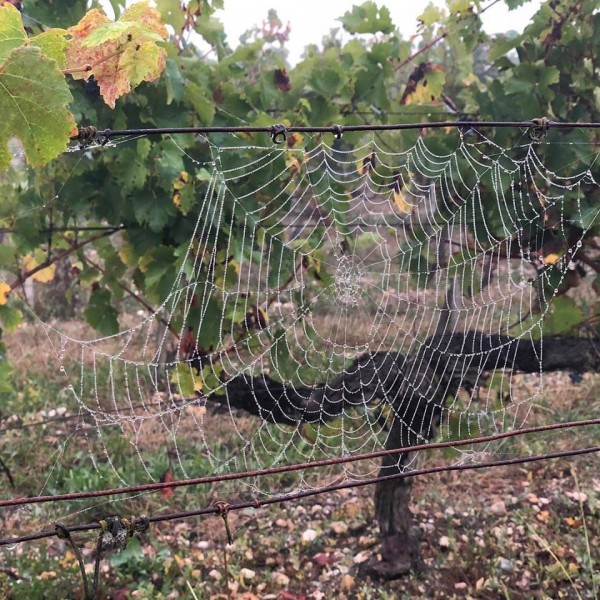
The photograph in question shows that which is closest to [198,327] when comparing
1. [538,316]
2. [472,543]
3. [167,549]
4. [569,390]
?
[167,549]

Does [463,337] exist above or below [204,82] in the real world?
below

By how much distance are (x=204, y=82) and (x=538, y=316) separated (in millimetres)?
2054

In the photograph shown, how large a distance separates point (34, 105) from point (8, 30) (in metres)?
0.13

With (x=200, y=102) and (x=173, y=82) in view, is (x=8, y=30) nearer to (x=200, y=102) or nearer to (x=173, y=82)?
(x=173, y=82)

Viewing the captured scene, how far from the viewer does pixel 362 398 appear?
3162mm

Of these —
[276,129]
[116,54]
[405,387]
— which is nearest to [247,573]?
[405,387]

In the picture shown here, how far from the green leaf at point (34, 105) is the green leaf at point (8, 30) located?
2 centimetres


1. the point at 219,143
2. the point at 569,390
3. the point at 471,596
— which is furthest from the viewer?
the point at 569,390

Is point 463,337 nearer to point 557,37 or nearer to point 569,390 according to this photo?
point 557,37

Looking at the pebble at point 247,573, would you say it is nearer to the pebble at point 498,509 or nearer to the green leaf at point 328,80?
the pebble at point 498,509

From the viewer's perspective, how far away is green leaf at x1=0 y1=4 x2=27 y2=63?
1197 millimetres

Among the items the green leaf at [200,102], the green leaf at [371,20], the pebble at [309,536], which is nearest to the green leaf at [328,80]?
the green leaf at [371,20]

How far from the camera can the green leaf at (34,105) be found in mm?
1210

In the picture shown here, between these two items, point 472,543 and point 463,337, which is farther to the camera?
point 472,543
